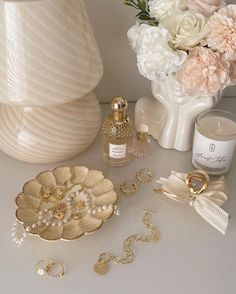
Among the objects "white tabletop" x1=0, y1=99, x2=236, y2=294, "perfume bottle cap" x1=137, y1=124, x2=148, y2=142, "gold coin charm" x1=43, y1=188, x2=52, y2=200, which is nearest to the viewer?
"white tabletop" x1=0, y1=99, x2=236, y2=294

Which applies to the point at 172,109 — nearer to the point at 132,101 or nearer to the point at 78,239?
the point at 132,101

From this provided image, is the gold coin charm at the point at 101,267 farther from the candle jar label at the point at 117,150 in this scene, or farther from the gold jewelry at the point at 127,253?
the candle jar label at the point at 117,150

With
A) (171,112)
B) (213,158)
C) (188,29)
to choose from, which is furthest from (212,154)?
(188,29)

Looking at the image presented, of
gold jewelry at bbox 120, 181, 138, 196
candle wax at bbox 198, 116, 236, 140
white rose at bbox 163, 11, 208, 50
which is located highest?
white rose at bbox 163, 11, 208, 50

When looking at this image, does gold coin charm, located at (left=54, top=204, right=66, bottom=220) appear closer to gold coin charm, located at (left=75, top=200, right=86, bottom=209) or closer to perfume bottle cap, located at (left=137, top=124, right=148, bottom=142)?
gold coin charm, located at (left=75, top=200, right=86, bottom=209)

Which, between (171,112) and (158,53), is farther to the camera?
(171,112)

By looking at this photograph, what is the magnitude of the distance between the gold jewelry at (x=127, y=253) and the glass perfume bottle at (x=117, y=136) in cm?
13

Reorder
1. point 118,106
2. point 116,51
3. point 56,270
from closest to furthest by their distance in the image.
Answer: point 56,270
point 118,106
point 116,51

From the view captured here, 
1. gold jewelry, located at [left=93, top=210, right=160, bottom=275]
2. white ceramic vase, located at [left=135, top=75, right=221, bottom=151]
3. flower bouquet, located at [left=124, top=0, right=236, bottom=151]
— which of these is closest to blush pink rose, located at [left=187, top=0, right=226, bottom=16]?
flower bouquet, located at [left=124, top=0, right=236, bottom=151]

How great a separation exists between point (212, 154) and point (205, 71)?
0.16 m

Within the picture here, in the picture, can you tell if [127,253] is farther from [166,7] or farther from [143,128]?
[166,7]

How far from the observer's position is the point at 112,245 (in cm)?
66

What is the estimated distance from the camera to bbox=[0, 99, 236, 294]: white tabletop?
607mm

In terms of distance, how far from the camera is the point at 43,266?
63 centimetres
